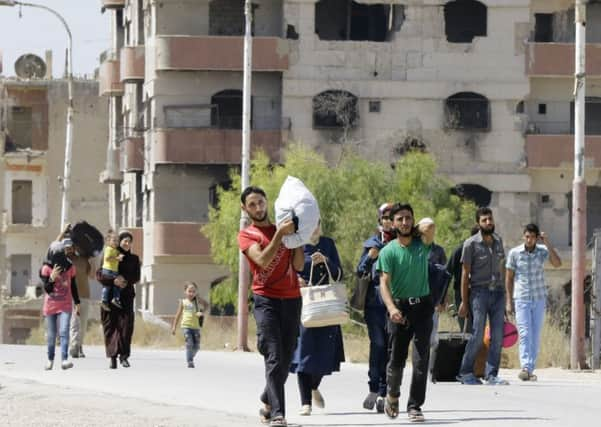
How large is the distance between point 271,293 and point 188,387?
6.23 metres

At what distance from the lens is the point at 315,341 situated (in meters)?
18.0

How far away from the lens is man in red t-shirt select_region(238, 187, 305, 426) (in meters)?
16.3

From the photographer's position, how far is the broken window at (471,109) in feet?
216

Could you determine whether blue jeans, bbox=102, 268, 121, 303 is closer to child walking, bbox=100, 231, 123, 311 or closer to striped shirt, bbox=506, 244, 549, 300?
child walking, bbox=100, 231, 123, 311

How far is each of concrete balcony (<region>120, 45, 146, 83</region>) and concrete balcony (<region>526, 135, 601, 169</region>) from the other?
45.2 feet

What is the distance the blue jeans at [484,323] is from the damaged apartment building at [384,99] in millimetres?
41794

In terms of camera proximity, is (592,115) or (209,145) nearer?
(209,145)

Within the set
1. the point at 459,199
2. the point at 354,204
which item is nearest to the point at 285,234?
the point at 354,204

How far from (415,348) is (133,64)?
2078 inches

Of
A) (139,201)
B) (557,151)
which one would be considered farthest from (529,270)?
(139,201)

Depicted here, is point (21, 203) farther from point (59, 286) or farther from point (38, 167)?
point (59, 286)

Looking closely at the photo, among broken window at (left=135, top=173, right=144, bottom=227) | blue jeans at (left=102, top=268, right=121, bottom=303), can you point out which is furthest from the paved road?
broken window at (left=135, top=173, right=144, bottom=227)

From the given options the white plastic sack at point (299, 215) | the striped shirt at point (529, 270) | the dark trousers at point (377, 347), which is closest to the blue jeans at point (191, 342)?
the striped shirt at point (529, 270)

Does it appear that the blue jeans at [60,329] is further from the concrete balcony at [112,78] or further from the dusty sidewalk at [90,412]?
the concrete balcony at [112,78]
